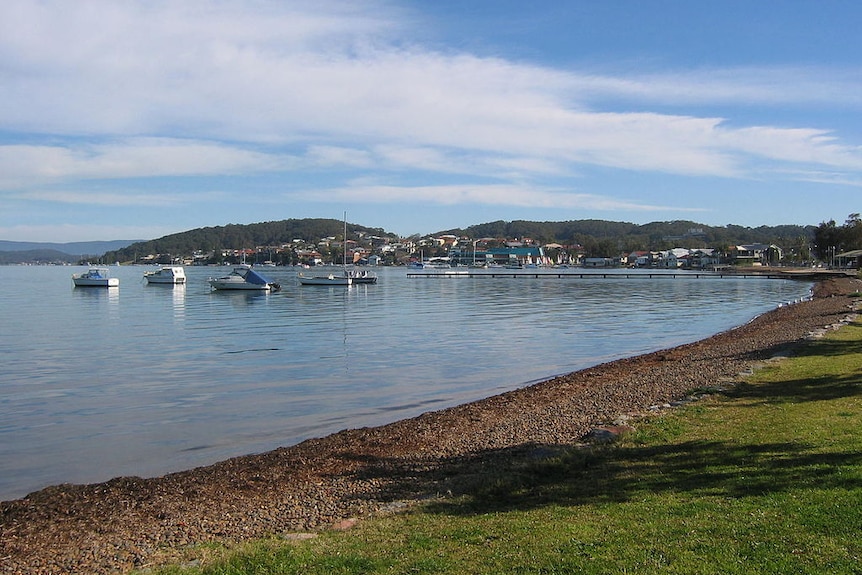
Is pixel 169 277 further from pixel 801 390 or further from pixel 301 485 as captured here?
pixel 801 390

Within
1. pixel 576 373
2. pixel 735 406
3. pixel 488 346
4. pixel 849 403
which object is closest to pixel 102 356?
pixel 488 346

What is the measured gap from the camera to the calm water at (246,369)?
14.6m

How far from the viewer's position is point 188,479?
447 inches

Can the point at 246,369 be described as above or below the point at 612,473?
below

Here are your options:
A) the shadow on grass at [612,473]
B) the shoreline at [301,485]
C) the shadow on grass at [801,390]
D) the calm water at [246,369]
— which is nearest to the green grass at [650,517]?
the shadow on grass at [612,473]

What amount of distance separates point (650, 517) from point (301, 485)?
5395 millimetres

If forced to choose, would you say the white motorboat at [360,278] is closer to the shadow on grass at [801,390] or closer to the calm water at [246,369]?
the calm water at [246,369]

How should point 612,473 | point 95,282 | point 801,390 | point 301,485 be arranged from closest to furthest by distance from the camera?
1. point 612,473
2. point 301,485
3. point 801,390
4. point 95,282

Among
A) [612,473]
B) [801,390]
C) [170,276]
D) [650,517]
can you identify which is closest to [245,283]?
[170,276]

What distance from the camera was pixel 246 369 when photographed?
24.1 m

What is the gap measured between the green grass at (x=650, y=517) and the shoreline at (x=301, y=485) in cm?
98

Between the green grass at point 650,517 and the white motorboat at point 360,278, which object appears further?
the white motorboat at point 360,278

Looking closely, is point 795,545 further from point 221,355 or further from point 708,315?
point 708,315

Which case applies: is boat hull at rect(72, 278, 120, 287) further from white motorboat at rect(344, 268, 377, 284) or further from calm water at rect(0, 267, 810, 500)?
calm water at rect(0, 267, 810, 500)
